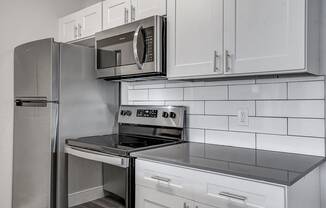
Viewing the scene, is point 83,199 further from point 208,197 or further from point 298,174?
point 298,174

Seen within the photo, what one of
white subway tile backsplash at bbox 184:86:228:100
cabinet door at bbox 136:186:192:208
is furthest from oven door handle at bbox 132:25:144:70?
cabinet door at bbox 136:186:192:208

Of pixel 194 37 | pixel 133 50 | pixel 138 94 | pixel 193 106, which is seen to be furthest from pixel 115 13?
pixel 193 106

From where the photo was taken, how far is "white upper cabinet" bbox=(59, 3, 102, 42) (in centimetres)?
238

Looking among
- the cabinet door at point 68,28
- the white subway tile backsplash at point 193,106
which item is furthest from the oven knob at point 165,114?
the cabinet door at point 68,28

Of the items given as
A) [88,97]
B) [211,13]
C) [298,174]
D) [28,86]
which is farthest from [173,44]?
[28,86]

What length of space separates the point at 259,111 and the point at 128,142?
0.91 metres

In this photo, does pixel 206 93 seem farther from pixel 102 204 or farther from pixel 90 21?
pixel 90 21

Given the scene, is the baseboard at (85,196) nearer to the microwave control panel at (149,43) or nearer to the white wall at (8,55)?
the white wall at (8,55)

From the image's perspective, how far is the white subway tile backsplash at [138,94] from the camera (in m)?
2.39

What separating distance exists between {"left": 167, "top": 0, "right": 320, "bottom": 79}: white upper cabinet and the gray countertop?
1.47 ft

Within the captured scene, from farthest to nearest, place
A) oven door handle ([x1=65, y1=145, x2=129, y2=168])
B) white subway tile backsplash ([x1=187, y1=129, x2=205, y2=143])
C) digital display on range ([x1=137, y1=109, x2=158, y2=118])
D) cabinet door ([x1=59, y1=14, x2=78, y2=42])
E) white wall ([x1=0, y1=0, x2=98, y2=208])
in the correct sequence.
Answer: cabinet door ([x1=59, y1=14, x2=78, y2=42])
white wall ([x1=0, y1=0, x2=98, y2=208])
digital display on range ([x1=137, y1=109, x2=158, y2=118])
white subway tile backsplash ([x1=187, y1=129, x2=205, y2=143])
oven door handle ([x1=65, y1=145, x2=129, y2=168])

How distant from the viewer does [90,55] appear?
229 centimetres

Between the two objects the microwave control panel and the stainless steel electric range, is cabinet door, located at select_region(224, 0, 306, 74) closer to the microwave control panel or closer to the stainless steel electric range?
the microwave control panel

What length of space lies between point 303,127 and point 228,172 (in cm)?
64
